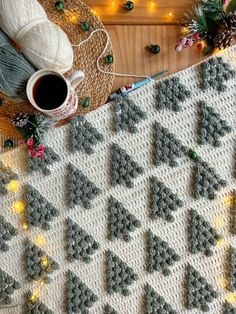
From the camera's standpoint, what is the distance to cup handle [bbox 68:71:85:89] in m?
0.83

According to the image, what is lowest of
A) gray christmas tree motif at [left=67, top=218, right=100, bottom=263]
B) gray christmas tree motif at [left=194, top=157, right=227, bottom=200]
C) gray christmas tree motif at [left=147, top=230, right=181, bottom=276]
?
gray christmas tree motif at [left=147, top=230, right=181, bottom=276]

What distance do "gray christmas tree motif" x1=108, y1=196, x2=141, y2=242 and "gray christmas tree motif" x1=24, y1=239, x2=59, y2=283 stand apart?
0.13 metres

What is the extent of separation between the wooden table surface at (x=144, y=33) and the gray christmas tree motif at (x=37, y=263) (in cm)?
33

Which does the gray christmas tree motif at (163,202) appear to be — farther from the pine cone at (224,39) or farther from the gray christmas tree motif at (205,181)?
the pine cone at (224,39)

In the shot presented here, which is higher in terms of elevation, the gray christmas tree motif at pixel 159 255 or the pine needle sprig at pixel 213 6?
the pine needle sprig at pixel 213 6

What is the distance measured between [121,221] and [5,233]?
209mm

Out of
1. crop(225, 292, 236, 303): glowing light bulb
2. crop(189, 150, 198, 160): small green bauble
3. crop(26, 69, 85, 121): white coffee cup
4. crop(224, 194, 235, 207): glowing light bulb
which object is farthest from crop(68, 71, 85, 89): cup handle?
crop(225, 292, 236, 303): glowing light bulb

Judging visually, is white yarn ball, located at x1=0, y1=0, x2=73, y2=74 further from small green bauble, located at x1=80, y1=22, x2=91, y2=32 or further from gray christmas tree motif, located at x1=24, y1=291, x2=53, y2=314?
gray christmas tree motif, located at x1=24, y1=291, x2=53, y2=314

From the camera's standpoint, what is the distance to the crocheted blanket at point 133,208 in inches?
34.9

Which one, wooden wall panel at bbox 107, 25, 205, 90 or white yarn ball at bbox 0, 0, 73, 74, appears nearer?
white yarn ball at bbox 0, 0, 73, 74

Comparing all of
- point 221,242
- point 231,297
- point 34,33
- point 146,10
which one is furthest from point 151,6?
point 231,297

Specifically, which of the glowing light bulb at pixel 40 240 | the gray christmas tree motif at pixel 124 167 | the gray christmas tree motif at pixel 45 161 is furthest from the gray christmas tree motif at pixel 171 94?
the glowing light bulb at pixel 40 240

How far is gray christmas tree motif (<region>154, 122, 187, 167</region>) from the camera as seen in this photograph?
0.88m

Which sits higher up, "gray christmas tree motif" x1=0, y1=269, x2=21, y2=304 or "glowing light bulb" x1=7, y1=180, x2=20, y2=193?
"glowing light bulb" x1=7, y1=180, x2=20, y2=193
